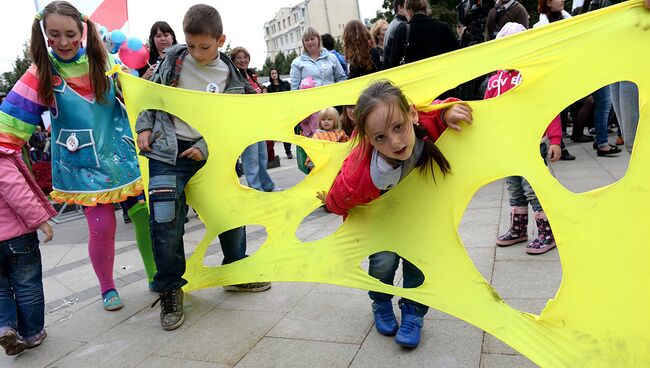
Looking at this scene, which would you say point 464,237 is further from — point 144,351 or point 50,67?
point 50,67

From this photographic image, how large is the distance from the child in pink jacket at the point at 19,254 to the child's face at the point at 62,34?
0.57 metres

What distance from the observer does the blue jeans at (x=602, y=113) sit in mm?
5477

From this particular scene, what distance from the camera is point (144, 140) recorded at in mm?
2648

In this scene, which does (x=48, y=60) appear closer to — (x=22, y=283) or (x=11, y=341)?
(x=22, y=283)

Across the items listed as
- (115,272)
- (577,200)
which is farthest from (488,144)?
(115,272)

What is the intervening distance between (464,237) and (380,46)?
3368 millimetres

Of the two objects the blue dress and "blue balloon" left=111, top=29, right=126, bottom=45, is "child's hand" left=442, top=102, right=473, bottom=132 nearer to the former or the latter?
the blue dress

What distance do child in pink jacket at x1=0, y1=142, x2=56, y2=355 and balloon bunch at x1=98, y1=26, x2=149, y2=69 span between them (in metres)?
1.01

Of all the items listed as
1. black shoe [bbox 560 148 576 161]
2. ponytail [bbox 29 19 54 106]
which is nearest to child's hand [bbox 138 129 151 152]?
ponytail [bbox 29 19 54 106]

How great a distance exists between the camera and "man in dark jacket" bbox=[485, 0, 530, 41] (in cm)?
437

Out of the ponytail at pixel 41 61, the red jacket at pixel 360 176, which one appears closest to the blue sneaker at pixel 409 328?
the red jacket at pixel 360 176

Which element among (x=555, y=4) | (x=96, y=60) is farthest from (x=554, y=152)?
(x=96, y=60)

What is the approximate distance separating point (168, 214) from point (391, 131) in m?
1.47

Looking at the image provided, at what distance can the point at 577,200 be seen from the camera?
1701 millimetres
